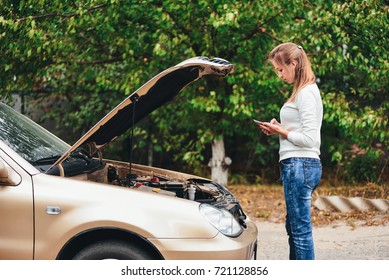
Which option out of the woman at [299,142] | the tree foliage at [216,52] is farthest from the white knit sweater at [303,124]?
the tree foliage at [216,52]

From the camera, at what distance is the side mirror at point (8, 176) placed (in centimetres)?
406

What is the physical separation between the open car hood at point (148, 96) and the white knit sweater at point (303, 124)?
57cm

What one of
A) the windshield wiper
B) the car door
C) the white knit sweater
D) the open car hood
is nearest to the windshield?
the windshield wiper

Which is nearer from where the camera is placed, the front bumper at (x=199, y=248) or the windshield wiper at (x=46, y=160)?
the front bumper at (x=199, y=248)

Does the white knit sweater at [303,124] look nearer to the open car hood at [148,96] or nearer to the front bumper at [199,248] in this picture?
the open car hood at [148,96]

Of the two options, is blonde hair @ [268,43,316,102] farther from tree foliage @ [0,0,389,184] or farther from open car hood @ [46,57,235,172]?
tree foliage @ [0,0,389,184]

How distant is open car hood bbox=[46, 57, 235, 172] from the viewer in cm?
449

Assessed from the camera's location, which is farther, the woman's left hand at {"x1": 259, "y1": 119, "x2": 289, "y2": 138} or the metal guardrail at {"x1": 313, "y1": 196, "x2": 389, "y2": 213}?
the metal guardrail at {"x1": 313, "y1": 196, "x2": 389, "y2": 213}

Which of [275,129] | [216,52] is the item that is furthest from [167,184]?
[216,52]

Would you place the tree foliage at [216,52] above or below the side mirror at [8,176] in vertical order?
above

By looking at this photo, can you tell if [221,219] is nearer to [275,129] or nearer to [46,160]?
[275,129]

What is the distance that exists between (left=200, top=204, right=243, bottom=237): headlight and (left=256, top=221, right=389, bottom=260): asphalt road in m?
2.43

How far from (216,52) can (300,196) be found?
18.6 feet
